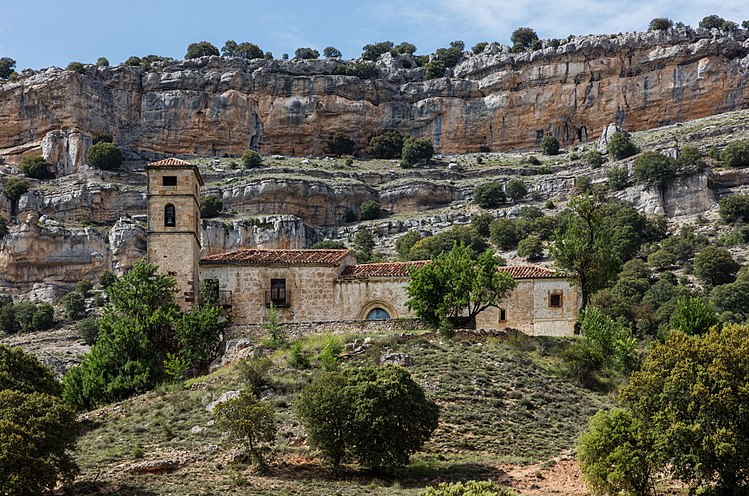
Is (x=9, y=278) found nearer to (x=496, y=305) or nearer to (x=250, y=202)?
(x=250, y=202)

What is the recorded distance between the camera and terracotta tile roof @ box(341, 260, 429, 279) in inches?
1837

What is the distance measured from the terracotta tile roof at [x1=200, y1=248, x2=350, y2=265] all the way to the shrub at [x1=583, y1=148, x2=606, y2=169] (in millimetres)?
53292

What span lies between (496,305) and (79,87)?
241ft

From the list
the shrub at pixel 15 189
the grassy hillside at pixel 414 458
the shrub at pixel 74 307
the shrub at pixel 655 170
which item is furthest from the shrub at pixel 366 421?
the shrub at pixel 15 189

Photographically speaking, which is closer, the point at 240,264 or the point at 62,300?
the point at 240,264

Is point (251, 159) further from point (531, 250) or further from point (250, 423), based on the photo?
point (250, 423)

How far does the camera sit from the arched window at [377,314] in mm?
46438

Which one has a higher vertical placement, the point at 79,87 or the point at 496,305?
the point at 79,87

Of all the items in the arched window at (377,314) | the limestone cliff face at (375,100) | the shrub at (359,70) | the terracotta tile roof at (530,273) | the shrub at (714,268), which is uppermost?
the shrub at (359,70)

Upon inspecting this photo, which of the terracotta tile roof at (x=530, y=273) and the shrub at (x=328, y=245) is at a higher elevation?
the shrub at (x=328, y=245)

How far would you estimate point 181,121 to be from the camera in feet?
360

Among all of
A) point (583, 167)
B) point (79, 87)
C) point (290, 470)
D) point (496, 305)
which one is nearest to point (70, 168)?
point (79, 87)

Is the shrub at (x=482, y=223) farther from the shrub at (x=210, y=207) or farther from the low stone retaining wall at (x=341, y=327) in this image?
the low stone retaining wall at (x=341, y=327)

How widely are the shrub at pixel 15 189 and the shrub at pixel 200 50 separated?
35.1 metres
